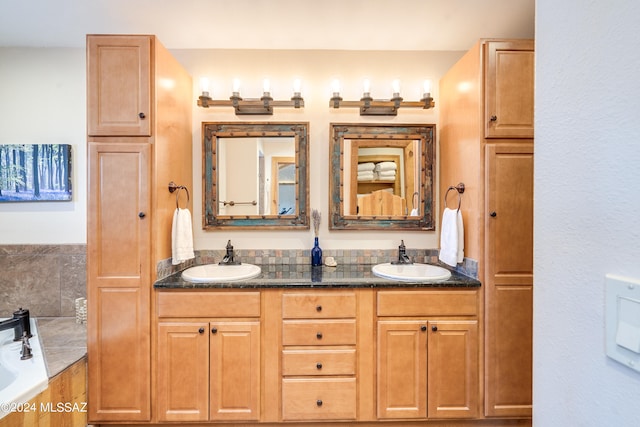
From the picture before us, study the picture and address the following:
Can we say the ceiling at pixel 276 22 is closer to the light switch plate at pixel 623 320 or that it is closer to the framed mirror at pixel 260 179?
the framed mirror at pixel 260 179

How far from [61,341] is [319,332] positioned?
5.29ft

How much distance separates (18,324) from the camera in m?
1.76

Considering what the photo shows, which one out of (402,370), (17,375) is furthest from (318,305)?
(17,375)

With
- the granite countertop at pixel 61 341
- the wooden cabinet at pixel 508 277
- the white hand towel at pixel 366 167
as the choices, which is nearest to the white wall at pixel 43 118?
the granite countertop at pixel 61 341

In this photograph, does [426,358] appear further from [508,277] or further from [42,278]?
[42,278]

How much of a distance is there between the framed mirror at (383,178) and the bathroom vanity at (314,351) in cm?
64

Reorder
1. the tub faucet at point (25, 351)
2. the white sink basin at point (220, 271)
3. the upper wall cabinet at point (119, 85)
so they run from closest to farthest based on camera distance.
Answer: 1. the tub faucet at point (25, 351)
2. the upper wall cabinet at point (119, 85)
3. the white sink basin at point (220, 271)

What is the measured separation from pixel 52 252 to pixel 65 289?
29cm

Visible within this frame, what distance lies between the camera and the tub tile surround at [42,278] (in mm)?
2150

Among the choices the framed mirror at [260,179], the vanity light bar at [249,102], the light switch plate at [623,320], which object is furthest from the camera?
the framed mirror at [260,179]

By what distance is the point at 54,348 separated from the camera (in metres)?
1.74

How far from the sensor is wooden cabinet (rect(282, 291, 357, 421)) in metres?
1.72

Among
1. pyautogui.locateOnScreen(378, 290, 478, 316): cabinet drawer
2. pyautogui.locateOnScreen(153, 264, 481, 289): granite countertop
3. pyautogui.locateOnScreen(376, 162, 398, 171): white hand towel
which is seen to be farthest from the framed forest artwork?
pyautogui.locateOnScreen(378, 290, 478, 316): cabinet drawer

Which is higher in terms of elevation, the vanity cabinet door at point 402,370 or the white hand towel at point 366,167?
the white hand towel at point 366,167
